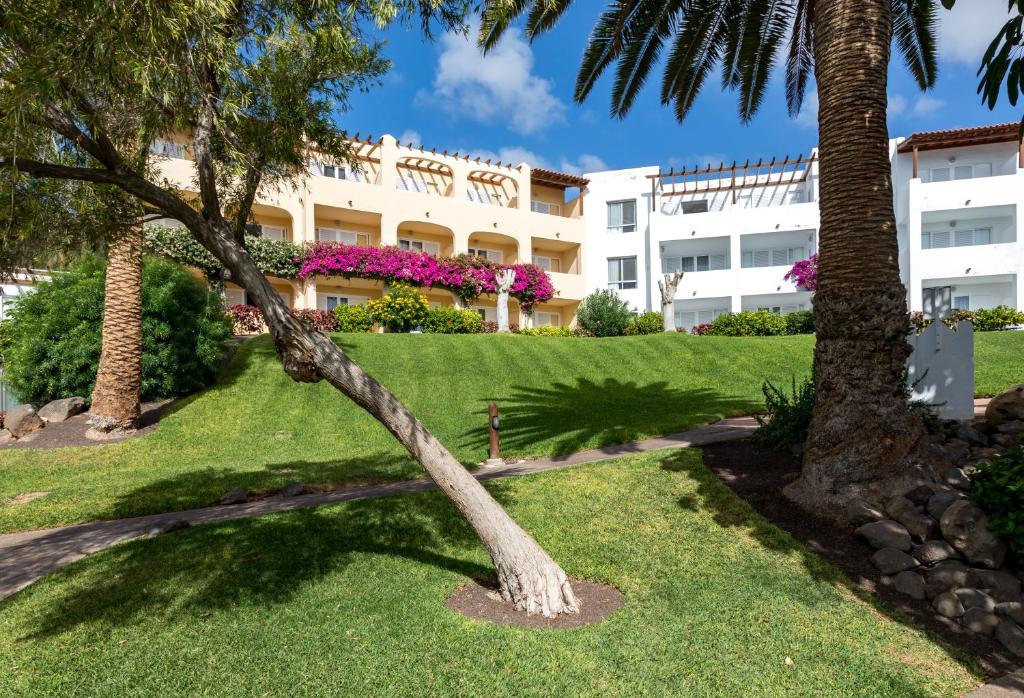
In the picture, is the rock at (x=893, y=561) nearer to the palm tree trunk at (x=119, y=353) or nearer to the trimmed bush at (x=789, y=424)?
the trimmed bush at (x=789, y=424)

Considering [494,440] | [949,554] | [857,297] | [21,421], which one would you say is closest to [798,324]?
[494,440]

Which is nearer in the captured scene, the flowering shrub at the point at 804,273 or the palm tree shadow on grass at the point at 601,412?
the palm tree shadow on grass at the point at 601,412

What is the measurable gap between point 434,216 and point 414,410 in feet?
60.5

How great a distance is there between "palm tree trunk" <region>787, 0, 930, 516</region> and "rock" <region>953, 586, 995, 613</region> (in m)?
1.44

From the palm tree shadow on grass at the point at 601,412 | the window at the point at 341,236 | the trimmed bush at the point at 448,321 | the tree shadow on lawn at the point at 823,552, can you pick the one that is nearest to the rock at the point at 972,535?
the tree shadow on lawn at the point at 823,552

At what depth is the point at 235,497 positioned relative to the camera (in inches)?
325

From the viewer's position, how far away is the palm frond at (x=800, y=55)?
10.8 metres

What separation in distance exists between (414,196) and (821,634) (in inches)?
1115

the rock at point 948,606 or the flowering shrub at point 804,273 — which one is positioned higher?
the flowering shrub at point 804,273

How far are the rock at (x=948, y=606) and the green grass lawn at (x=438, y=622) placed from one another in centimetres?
53

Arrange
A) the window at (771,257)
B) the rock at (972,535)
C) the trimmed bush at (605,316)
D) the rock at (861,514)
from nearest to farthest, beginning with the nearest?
the rock at (972,535) < the rock at (861,514) < the trimmed bush at (605,316) < the window at (771,257)

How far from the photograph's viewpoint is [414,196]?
2977 cm

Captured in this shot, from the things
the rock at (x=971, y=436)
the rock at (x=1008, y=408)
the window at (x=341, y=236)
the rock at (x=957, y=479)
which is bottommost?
the rock at (x=957, y=479)

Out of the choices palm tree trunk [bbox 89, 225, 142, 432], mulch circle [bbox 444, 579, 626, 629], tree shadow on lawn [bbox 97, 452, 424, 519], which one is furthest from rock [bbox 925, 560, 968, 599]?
palm tree trunk [bbox 89, 225, 142, 432]
